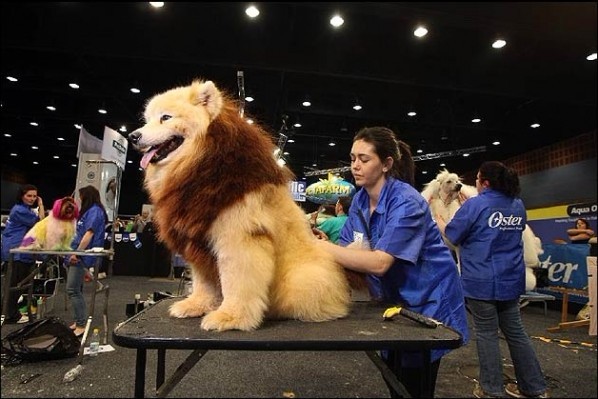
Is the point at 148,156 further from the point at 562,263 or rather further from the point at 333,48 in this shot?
the point at 562,263

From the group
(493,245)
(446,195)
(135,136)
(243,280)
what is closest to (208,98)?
(135,136)

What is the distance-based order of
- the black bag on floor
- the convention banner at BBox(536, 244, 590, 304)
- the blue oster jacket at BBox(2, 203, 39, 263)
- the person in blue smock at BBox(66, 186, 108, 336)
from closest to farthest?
the blue oster jacket at BBox(2, 203, 39, 263)
the black bag on floor
the person in blue smock at BBox(66, 186, 108, 336)
the convention banner at BBox(536, 244, 590, 304)

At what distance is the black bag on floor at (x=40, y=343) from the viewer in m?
2.22

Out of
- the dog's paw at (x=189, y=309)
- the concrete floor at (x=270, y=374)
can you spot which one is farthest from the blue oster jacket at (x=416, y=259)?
the concrete floor at (x=270, y=374)

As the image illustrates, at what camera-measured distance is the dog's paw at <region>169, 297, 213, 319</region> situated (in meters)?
0.92

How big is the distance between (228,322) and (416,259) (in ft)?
1.63

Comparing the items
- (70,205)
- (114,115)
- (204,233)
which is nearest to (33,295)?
(70,205)

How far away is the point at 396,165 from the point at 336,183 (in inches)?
116

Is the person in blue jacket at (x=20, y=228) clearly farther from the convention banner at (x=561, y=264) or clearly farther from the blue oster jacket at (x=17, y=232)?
the convention banner at (x=561, y=264)

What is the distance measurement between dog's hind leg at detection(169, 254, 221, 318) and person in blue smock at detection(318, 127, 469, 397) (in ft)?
1.00

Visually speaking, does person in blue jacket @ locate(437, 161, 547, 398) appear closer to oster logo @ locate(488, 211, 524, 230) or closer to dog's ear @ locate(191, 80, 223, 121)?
oster logo @ locate(488, 211, 524, 230)

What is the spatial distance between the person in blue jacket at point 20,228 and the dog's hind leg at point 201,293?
0.64 m

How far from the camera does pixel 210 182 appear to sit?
0.83 metres

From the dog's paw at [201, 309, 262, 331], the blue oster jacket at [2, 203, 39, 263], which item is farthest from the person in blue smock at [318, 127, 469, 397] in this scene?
the blue oster jacket at [2, 203, 39, 263]
